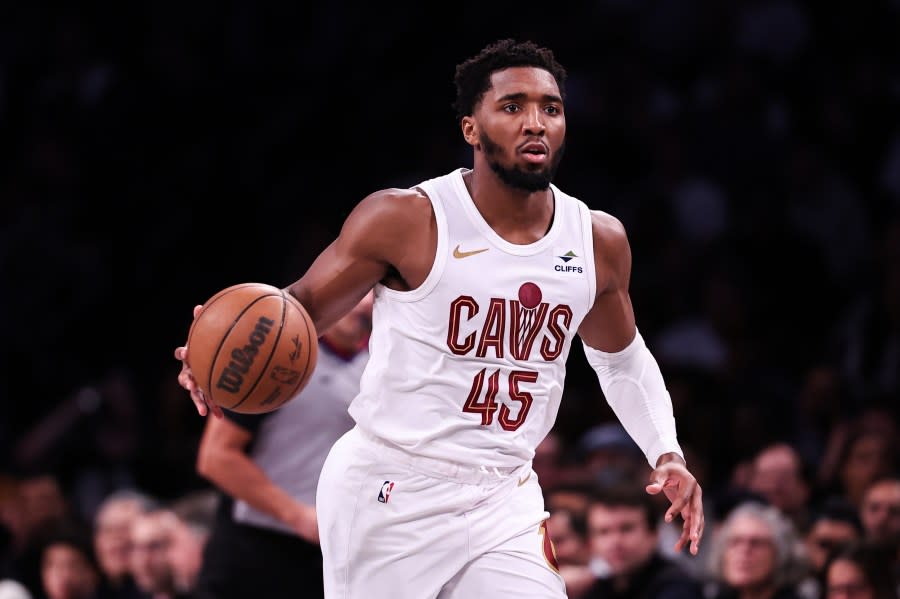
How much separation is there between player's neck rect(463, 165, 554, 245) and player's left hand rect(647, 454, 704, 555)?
0.74 meters

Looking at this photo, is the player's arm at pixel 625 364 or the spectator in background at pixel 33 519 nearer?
the player's arm at pixel 625 364

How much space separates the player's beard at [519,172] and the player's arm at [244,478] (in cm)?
164

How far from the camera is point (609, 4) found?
10305 mm

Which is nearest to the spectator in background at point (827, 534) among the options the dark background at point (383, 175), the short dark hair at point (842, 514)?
the short dark hair at point (842, 514)

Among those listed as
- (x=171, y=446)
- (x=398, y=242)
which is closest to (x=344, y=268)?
(x=398, y=242)

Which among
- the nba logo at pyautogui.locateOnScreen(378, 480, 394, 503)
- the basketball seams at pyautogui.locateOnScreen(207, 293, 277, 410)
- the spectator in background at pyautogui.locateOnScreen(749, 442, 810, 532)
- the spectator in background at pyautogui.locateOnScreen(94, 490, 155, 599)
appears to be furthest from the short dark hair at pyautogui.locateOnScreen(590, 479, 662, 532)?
the basketball seams at pyautogui.locateOnScreen(207, 293, 277, 410)

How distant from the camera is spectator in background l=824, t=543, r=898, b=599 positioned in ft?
18.7

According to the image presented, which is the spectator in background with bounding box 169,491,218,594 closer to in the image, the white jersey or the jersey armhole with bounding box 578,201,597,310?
the white jersey

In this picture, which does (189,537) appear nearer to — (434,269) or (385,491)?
(385,491)

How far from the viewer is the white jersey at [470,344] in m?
3.91

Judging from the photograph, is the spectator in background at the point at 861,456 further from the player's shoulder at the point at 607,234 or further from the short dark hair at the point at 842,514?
the player's shoulder at the point at 607,234

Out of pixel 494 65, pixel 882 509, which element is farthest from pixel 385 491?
pixel 882 509

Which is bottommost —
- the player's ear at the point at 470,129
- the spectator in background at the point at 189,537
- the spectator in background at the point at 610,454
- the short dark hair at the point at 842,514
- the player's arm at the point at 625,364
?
the spectator in background at the point at 189,537

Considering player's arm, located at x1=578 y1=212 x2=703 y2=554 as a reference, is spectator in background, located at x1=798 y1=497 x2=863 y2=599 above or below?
below
